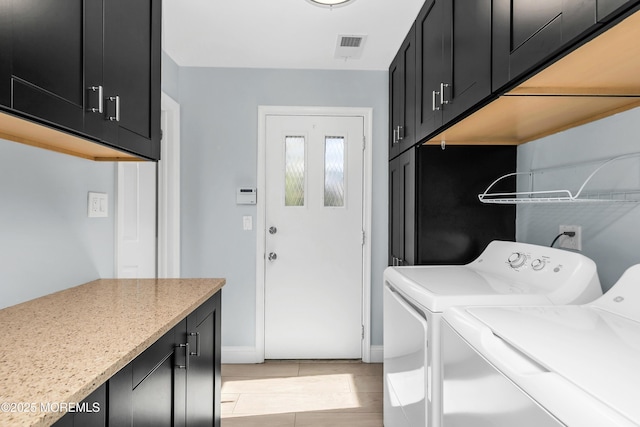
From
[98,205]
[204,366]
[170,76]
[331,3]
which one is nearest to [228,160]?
[170,76]

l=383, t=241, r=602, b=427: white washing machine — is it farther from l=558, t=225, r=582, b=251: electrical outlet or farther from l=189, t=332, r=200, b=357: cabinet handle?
l=189, t=332, r=200, b=357: cabinet handle

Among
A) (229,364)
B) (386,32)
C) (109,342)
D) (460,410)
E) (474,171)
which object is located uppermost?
(386,32)

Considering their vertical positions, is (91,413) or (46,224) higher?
(46,224)

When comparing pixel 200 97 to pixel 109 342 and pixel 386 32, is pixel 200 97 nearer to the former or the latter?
pixel 386 32

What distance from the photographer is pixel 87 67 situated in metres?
1.21

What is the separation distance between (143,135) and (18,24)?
0.73 meters

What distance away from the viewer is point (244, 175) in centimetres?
315

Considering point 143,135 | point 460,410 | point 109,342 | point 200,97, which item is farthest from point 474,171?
point 200,97

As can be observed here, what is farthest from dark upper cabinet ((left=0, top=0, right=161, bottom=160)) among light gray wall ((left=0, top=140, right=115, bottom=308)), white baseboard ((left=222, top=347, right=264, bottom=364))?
white baseboard ((left=222, top=347, right=264, bottom=364))

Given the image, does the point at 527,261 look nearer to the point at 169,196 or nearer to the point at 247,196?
the point at 247,196

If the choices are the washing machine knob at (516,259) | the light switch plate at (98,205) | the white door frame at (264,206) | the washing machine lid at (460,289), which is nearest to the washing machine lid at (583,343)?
the washing machine lid at (460,289)

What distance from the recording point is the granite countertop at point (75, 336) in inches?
28.4

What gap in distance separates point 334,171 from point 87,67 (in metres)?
2.17

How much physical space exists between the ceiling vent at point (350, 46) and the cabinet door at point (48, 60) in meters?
1.73
